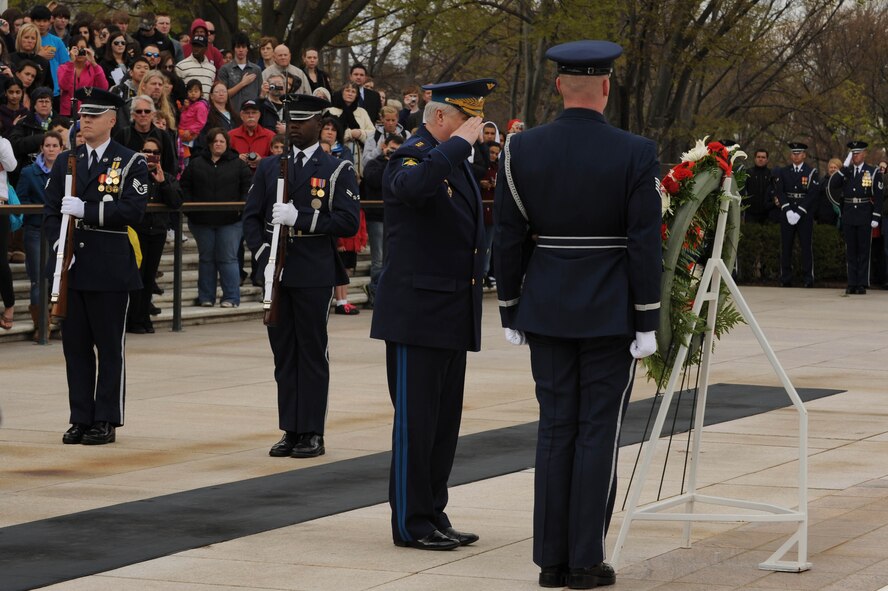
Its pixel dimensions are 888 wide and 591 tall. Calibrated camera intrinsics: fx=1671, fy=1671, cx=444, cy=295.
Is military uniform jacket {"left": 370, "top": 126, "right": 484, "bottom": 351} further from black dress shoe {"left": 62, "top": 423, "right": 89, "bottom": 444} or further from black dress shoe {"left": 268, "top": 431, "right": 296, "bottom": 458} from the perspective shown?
black dress shoe {"left": 62, "top": 423, "right": 89, "bottom": 444}

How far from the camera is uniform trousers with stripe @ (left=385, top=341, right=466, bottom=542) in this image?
6891 mm

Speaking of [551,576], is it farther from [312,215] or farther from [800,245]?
[800,245]

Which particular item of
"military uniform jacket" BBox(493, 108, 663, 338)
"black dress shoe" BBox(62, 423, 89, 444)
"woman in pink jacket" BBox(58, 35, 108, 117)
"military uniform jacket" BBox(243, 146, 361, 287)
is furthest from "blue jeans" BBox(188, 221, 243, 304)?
"military uniform jacket" BBox(493, 108, 663, 338)

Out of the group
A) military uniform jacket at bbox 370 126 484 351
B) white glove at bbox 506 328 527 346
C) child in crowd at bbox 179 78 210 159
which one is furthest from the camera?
child in crowd at bbox 179 78 210 159

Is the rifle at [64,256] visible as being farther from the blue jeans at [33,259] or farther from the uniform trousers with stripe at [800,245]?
the uniform trousers with stripe at [800,245]

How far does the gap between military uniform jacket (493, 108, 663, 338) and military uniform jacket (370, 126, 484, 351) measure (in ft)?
2.34

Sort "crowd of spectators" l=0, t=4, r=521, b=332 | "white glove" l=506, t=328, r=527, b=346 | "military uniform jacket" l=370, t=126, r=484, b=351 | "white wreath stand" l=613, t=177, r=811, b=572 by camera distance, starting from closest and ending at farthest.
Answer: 1. "white glove" l=506, t=328, r=527, b=346
2. "white wreath stand" l=613, t=177, r=811, b=572
3. "military uniform jacket" l=370, t=126, r=484, b=351
4. "crowd of spectators" l=0, t=4, r=521, b=332

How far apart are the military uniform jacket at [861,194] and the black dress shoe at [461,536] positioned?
1779 cm

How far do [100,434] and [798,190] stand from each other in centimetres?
1721

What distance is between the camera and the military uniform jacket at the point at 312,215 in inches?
369

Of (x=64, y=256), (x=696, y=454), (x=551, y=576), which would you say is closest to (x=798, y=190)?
(x=64, y=256)

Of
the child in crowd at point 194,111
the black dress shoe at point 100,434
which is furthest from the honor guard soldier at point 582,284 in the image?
the child in crowd at point 194,111

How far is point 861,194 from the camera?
78.1 feet

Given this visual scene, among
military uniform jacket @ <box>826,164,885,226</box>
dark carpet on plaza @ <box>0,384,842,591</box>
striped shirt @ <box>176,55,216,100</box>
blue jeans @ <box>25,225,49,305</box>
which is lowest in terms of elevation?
dark carpet on plaza @ <box>0,384,842,591</box>
